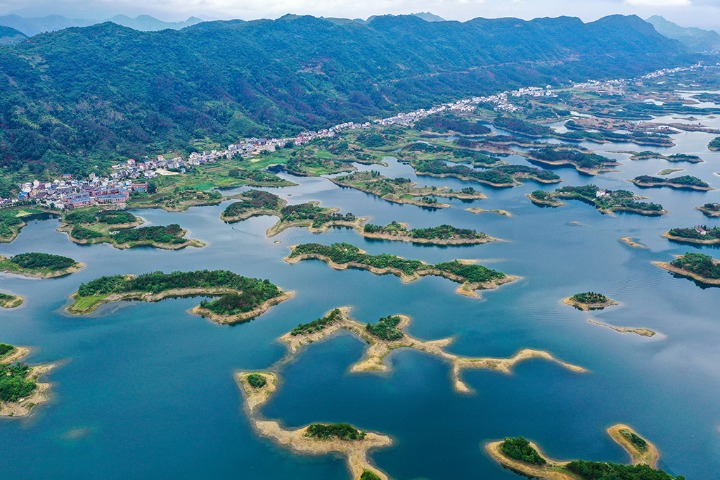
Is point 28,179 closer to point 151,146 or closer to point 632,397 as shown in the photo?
point 151,146

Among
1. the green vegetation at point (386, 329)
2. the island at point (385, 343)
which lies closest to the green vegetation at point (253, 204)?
the island at point (385, 343)

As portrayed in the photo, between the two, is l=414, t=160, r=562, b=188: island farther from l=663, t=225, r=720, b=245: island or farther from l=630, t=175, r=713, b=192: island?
l=663, t=225, r=720, b=245: island

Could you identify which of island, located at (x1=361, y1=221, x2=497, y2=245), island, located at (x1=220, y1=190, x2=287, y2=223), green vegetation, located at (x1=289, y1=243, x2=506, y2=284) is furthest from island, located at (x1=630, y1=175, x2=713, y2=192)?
island, located at (x1=220, y1=190, x2=287, y2=223)

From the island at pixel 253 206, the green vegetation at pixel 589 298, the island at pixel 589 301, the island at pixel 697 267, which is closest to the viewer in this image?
the island at pixel 589 301

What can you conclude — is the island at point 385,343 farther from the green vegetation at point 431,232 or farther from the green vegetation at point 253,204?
the green vegetation at point 253,204

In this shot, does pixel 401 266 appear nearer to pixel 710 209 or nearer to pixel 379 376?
pixel 379 376

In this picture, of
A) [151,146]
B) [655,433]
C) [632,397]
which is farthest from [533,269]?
[151,146]
